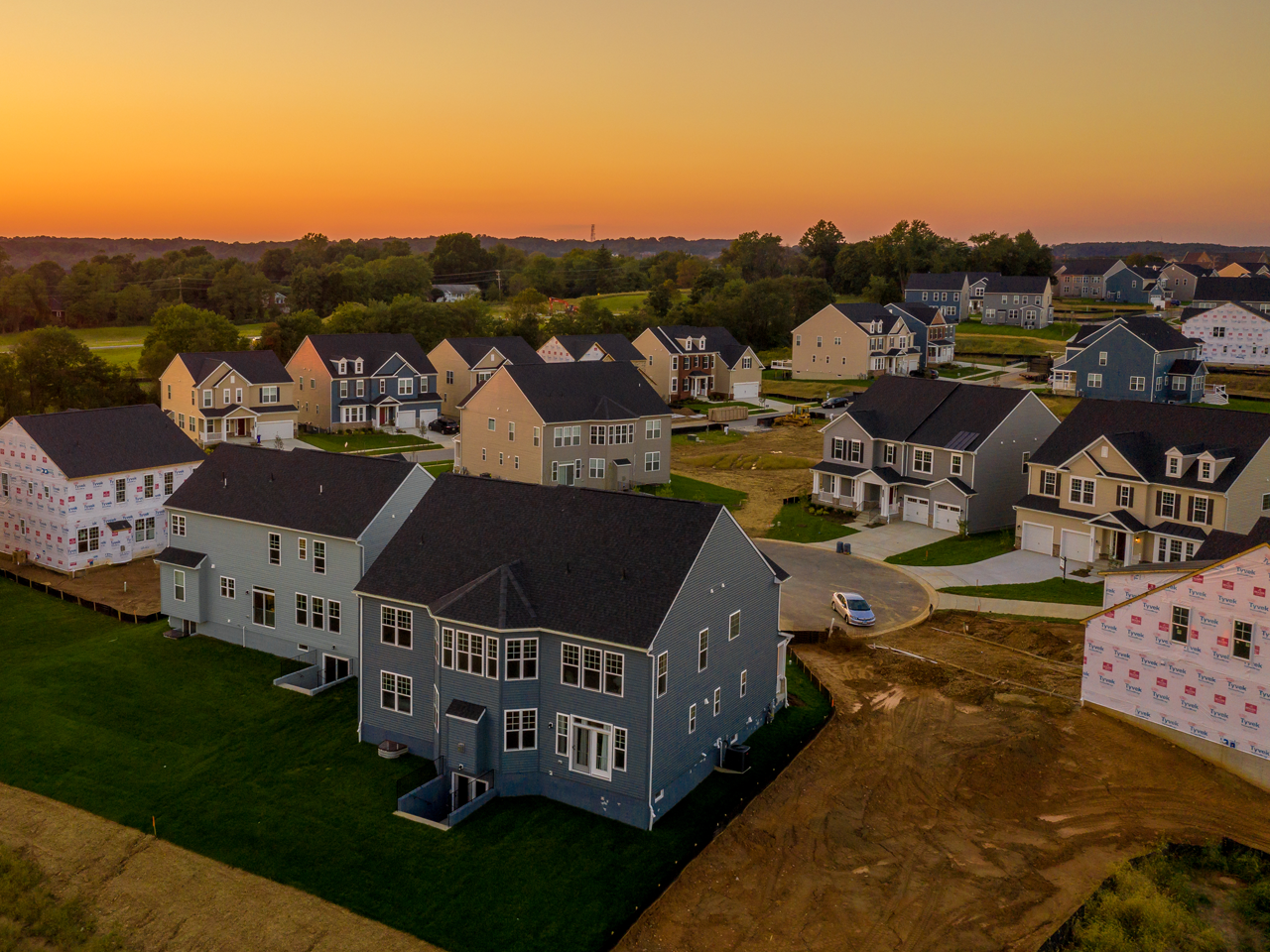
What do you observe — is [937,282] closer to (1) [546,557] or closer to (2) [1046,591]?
(2) [1046,591]

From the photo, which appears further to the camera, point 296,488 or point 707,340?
point 707,340

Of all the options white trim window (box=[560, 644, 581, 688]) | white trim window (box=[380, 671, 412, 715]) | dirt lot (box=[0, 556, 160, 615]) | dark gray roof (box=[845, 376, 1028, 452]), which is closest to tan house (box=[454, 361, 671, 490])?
dark gray roof (box=[845, 376, 1028, 452])

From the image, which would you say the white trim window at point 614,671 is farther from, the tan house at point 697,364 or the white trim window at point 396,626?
the tan house at point 697,364

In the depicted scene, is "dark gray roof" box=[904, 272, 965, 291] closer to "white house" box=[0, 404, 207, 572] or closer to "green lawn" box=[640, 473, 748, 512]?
"green lawn" box=[640, 473, 748, 512]

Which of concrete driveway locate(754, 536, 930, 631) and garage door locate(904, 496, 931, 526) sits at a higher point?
garage door locate(904, 496, 931, 526)

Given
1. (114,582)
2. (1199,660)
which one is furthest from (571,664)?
(114,582)

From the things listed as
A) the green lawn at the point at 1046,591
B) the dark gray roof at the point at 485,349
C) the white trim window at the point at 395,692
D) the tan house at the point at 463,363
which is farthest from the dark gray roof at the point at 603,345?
the white trim window at the point at 395,692
